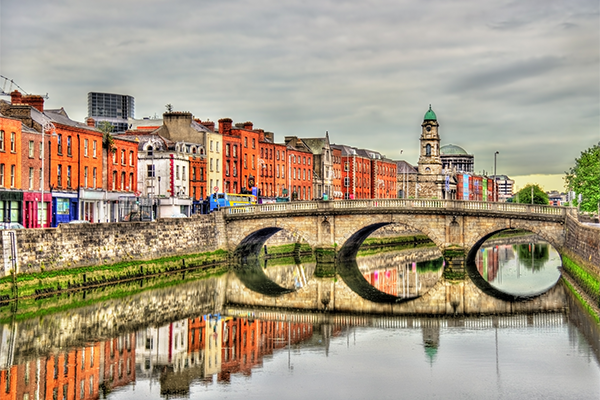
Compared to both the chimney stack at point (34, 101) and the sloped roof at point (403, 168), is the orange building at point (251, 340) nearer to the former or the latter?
the chimney stack at point (34, 101)

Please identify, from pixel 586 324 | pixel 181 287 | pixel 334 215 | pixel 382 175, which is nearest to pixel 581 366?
pixel 586 324

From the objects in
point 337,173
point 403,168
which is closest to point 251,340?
point 337,173

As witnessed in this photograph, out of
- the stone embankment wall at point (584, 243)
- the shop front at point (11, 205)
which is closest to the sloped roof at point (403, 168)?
the stone embankment wall at point (584, 243)

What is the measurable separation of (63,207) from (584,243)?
1529 inches

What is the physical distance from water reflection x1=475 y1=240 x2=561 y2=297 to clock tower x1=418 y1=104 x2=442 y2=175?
3047 centimetres

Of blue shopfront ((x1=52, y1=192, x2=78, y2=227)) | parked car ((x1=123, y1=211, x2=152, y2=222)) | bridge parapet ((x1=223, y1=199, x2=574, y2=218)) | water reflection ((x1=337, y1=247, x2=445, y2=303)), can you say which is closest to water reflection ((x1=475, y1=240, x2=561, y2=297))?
water reflection ((x1=337, y1=247, x2=445, y2=303))

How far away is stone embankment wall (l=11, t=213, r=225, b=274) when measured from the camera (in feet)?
151

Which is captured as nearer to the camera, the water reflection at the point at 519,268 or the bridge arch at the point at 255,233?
the water reflection at the point at 519,268

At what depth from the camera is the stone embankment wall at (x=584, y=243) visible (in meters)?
44.1

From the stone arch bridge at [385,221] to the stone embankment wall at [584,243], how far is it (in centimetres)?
241

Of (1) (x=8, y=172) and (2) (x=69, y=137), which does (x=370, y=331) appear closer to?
(1) (x=8, y=172)

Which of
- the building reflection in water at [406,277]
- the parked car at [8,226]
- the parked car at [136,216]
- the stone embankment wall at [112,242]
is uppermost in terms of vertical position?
the parked car at [136,216]

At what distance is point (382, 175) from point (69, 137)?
8724cm

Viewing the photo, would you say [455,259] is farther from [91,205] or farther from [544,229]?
[91,205]
